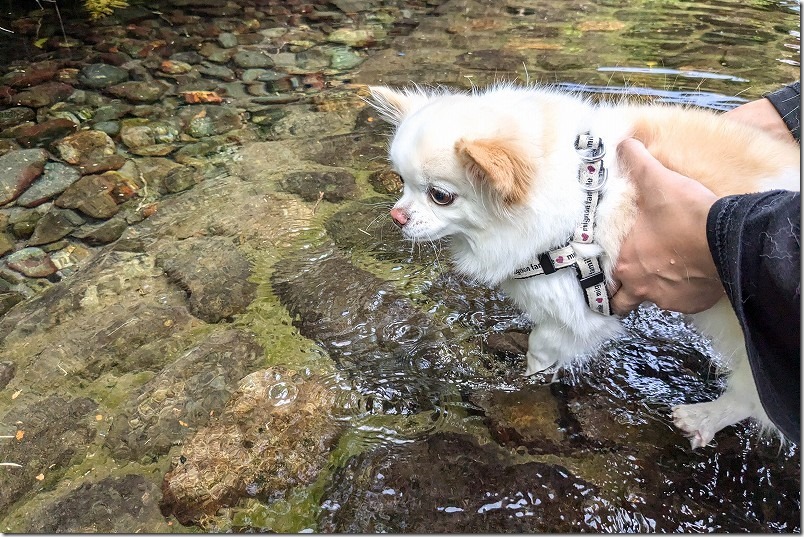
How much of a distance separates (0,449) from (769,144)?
277 centimetres

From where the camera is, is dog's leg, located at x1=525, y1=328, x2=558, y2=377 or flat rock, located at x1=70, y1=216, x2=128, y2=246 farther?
flat rock, located at x1=70, y1=216, x2=128, y2=246

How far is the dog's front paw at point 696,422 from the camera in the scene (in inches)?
67.9

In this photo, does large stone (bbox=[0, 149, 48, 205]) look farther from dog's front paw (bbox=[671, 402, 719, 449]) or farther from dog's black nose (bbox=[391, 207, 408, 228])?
dog's front paw (bbox=[671, 402, 719, 449])

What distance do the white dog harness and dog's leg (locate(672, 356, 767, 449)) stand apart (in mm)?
474

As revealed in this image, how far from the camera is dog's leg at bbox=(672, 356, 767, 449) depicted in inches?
61.4

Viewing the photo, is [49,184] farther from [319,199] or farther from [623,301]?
[623,301]

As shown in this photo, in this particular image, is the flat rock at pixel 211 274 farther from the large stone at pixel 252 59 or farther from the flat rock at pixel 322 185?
the large stone at pixel 252 59

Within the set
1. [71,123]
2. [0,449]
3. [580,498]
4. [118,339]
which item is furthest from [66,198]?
[580,498]

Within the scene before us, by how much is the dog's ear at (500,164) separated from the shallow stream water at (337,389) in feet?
3.10

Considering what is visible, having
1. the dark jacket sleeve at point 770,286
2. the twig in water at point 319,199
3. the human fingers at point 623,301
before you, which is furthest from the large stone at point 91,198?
the dark jacket sleeve at point 770,286

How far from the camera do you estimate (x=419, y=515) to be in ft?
5.24

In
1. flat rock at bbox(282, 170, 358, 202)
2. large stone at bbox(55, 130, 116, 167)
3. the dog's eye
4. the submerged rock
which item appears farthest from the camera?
large stone at bbox(55, 130, 116, 167)

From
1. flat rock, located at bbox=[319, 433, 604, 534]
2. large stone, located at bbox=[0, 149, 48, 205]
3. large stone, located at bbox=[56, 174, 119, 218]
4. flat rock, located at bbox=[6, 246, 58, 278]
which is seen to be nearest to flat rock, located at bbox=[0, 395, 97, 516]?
flat rock, located at bbox=[6, 246, 58, 278]

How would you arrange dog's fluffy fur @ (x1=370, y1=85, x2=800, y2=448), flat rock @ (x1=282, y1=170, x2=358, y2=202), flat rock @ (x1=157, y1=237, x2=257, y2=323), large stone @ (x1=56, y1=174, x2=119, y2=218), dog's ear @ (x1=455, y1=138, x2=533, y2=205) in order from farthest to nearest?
flat rock @ (x1=282, y1=170, x2=358, y2=202)
large stone @ (x1=56, y1=174, x2=119, y2=218)
flat rock @ (x1=157, y1=237, x2=257, y2=323)
dog's fluffy fur @ (x1=370, y1=85, x2=800, y2=448)
dog's ear @ (x1=455, y1=138, x2=533, y2=205)
